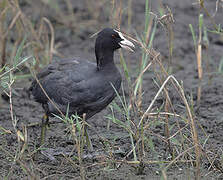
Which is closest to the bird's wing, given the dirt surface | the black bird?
the black bird

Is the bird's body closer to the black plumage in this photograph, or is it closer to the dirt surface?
the black plumage

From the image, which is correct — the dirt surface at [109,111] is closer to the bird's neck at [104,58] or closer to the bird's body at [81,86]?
the bird's body at [81,86]

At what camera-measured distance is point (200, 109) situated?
6.00m

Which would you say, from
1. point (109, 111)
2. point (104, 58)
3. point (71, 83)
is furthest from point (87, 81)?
point (109, 111)

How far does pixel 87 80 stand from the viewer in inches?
191

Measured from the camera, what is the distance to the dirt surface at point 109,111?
4.52 meters

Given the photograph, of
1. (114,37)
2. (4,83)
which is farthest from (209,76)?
(4,83)

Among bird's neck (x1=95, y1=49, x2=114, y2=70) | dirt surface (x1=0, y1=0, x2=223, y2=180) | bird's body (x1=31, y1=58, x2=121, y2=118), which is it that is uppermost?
bird's neck (x1=95, y1=49, x2=114, y2=70)

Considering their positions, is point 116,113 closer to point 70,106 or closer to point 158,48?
point 70,106

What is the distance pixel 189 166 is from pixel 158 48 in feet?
12.4

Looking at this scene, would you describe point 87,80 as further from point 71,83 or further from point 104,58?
point 104,58

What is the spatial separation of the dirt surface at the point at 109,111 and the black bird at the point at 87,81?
0.40 m

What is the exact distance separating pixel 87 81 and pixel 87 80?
0.02 meters

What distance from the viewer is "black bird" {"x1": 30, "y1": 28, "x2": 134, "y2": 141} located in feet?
15.8
